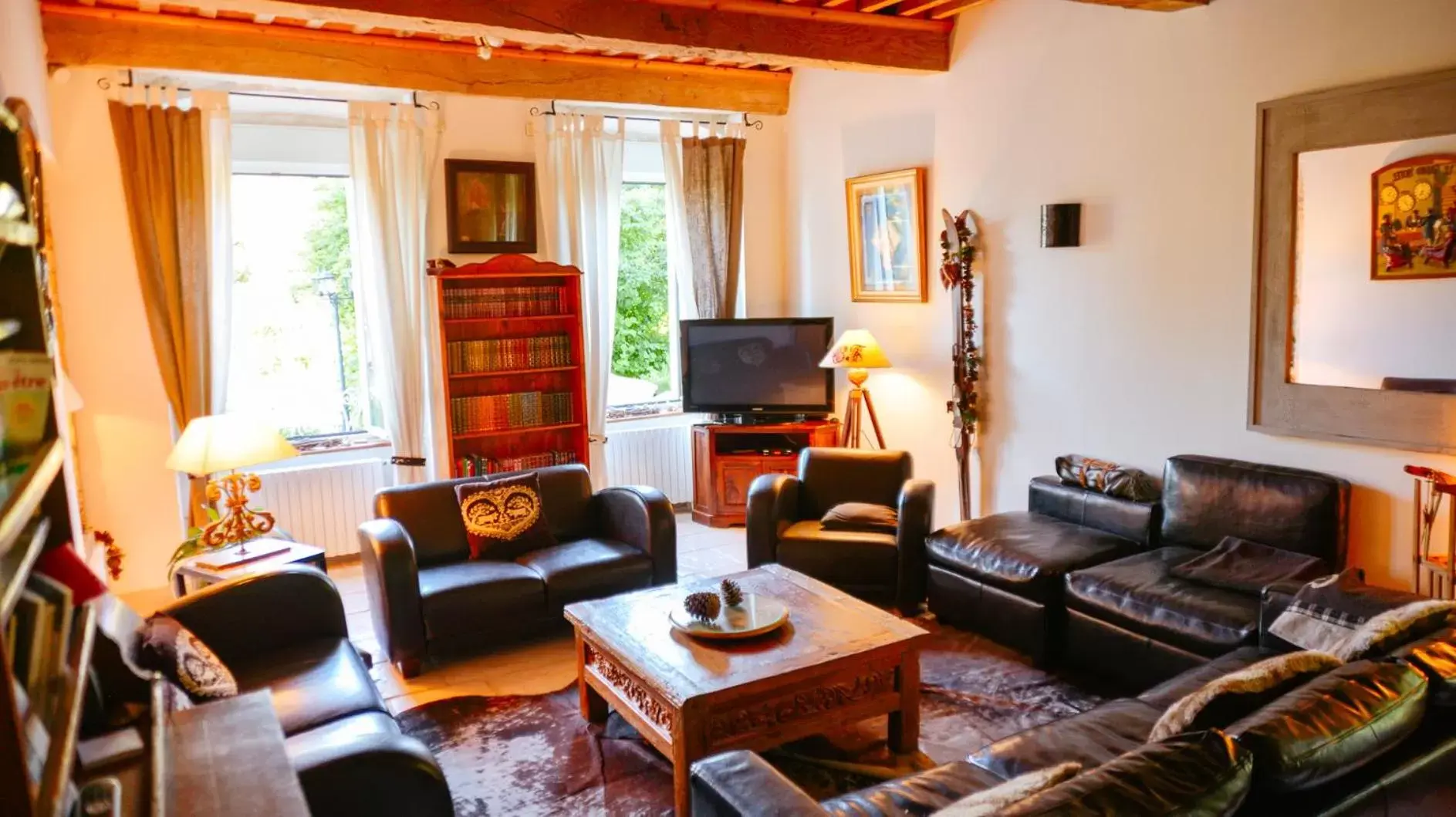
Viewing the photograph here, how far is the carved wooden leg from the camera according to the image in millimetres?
3324

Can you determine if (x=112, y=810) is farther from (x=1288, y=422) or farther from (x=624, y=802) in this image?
(x=1288, y=422)

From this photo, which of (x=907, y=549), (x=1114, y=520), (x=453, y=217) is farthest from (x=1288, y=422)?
(x=453, y=217)

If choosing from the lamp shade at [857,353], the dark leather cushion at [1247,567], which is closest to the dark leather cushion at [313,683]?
the dark leather cushion at [1247,567]

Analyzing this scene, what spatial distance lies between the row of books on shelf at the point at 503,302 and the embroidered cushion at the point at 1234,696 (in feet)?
15.1

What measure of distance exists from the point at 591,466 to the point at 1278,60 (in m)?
4.36

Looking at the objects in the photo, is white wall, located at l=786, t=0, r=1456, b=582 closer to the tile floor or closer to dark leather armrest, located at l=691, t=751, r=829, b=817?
the tile floor

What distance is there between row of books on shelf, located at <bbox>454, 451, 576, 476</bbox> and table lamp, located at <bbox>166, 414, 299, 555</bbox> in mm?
1792

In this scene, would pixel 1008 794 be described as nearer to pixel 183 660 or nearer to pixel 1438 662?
pixel 1438 662

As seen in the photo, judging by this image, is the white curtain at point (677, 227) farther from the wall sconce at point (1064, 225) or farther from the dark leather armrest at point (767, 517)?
the wall sconce at point (1064, 225)

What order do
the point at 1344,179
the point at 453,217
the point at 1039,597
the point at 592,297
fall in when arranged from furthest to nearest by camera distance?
the point at 592,297
the point at 453,217
the point at 1039,597
the point at 1344,179

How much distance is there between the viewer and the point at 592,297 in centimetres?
633

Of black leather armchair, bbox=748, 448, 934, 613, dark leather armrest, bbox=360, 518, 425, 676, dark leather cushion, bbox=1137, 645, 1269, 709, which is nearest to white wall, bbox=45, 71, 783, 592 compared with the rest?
dark leather armrest, bbox=360, 518, 425, 676

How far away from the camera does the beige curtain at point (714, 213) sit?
6668 millimetres

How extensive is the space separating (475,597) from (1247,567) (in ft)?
10.2
